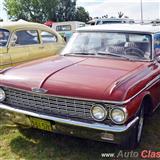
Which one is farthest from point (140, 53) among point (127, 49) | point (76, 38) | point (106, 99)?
point (106, 99)

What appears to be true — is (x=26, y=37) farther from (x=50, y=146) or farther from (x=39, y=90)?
(x=39, y=90)

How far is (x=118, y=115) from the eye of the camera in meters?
3.80

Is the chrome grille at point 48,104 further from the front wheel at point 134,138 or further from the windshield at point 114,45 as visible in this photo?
the windshield at point 114,45

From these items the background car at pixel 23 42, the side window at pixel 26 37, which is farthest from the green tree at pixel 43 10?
the side window at pixel 26 37

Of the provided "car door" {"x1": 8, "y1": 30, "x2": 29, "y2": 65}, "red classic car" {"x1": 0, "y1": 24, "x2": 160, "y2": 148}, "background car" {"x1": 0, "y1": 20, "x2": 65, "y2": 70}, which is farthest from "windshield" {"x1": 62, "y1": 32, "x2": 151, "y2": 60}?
"car door" {"x1": 8, "y1": 30, "x2": 29, "y2": 65}

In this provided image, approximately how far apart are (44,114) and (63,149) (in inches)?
26.9

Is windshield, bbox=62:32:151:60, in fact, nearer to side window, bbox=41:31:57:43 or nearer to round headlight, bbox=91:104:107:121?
round headlight, bbox=91:104:107:121

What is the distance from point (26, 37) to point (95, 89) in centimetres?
446

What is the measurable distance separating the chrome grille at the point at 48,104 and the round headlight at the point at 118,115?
10.9 inches

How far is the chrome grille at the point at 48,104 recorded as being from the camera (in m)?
3.95

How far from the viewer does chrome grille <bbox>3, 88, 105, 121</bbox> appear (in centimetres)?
395

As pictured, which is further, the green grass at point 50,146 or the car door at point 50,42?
the car door at point 50,42

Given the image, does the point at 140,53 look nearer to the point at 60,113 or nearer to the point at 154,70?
the point at 154,70

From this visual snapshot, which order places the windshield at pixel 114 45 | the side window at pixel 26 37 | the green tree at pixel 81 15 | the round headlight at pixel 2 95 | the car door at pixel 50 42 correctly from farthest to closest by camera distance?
the green tree at pixel 81 15, the car door at pixel 50 42, the side window at pixel 26 37, the windshield at pixel 114 45, the round headlight at pixel 2 95
